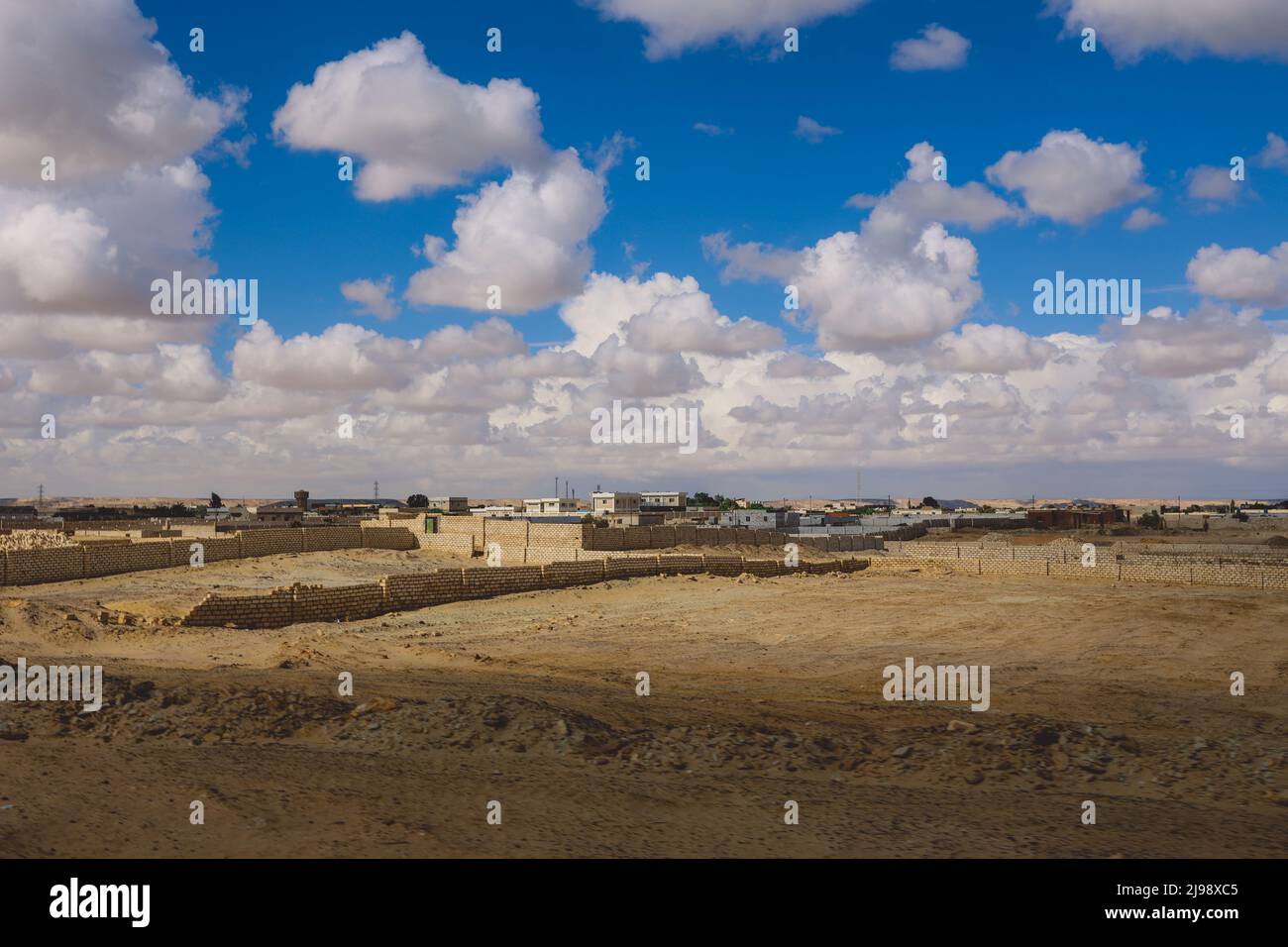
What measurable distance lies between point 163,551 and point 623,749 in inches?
1025

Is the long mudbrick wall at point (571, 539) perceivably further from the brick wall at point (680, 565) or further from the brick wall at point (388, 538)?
the brick wall at point (680, 565)

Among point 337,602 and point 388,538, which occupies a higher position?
point 388,538

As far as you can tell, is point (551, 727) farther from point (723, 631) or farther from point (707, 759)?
point (723, 631)

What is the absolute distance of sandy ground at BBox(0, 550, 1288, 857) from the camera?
26.7 feet

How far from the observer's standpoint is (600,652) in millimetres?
19344

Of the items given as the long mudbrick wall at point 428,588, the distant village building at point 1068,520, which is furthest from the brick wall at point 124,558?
the distant village building at point 1068,520

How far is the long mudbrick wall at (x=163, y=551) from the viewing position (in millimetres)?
27266

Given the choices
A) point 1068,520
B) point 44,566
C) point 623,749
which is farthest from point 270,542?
point 1068,520

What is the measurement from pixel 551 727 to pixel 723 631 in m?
11.3

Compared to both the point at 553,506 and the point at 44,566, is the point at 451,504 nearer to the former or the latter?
the point at 553,506

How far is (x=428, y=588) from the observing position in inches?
995

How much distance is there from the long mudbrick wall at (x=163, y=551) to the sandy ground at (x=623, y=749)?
8764mm

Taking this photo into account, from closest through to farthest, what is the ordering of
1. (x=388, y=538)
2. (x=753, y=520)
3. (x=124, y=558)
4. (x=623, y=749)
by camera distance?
(x=623, y=749)
(x=124, y=558)
(x=388, y=538)
(x=753, y=520)
